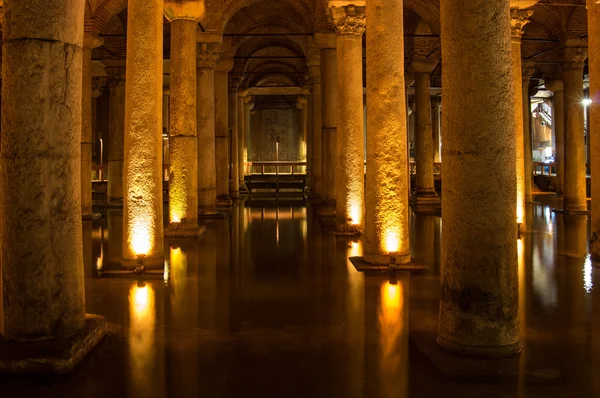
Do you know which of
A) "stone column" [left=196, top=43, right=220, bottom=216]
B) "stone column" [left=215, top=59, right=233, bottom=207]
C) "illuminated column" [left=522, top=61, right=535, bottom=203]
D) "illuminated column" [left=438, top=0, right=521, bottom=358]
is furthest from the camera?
"illuminated column" [left=522, top=61, right=535, bottom=203]

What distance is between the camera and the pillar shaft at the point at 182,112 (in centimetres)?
1111

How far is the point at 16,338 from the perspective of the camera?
4008mm

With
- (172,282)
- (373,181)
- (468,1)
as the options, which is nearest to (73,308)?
(172,282)

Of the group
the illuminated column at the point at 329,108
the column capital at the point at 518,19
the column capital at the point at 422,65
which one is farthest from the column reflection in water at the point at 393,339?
the column capital at the point at 422,65

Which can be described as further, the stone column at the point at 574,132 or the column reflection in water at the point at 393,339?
the stone column at the point at 574,132

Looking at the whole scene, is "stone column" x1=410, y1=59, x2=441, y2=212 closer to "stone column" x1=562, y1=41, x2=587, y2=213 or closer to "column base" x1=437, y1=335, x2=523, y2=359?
"stone column" x1=562, y1=41, x2=587, y2=213

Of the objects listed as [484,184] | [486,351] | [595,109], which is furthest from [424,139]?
[486,351]

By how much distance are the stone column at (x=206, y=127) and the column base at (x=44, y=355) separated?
32.9ft

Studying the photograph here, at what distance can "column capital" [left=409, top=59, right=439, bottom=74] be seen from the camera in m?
18.0

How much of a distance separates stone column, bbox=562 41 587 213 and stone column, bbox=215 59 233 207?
9706mm

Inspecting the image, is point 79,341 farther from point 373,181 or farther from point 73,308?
point 373,181

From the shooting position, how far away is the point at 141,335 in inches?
187

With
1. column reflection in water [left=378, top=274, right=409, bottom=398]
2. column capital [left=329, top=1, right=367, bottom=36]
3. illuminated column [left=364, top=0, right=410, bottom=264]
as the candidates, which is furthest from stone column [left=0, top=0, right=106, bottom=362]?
column capital [left=329, top=1, right=367, bottom=36]

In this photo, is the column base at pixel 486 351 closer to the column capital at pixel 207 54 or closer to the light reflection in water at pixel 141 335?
the light reflection in water at pixel 141 335
